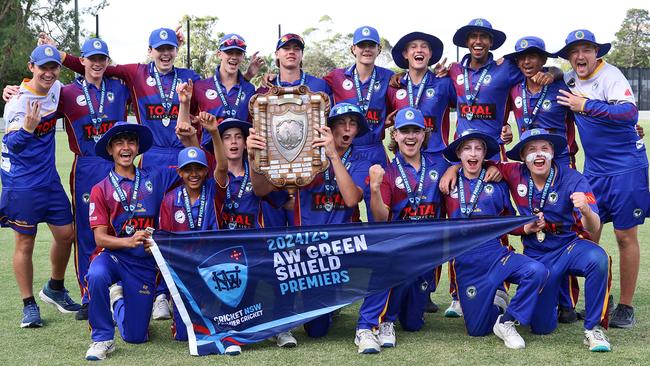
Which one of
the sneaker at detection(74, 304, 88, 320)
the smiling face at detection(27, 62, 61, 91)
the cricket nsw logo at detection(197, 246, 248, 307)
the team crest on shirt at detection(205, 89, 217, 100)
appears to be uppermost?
the smiling face at detection(27, 62, 61, 91)

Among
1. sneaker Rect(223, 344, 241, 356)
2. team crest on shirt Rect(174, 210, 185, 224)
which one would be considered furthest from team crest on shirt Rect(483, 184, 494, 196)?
team crest on shirt Rect(174, 210, 185, 224)

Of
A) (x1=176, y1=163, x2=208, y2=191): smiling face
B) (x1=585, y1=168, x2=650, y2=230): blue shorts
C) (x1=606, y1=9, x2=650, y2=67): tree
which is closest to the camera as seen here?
(x1=176, y1=163, x2=208, y2=191): smiling face

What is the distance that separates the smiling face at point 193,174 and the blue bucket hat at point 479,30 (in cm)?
255

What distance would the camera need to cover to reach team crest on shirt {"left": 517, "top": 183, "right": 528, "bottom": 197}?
20.8 feet

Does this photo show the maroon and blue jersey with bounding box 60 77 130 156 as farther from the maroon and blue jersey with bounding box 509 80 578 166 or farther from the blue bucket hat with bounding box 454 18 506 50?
the maroon and blue jersey with bounding box 509 80 578 166

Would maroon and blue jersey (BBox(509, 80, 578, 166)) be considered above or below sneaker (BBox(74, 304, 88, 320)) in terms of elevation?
above

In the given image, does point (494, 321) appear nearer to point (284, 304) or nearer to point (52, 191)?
point (284, 304)

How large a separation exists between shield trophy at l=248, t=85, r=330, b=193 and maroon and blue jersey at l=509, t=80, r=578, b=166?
1.89 meters

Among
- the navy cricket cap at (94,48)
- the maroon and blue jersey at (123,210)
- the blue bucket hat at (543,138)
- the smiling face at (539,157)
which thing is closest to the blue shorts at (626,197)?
the blue bucket hat at (543,138)

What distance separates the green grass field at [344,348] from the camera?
5594 millimetres

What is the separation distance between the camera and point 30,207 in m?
6.96

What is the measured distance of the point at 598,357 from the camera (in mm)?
5582

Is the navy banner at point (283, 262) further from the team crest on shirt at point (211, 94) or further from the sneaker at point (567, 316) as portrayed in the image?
the team crest on shirt at point (211, 94)

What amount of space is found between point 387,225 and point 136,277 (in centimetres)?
195
